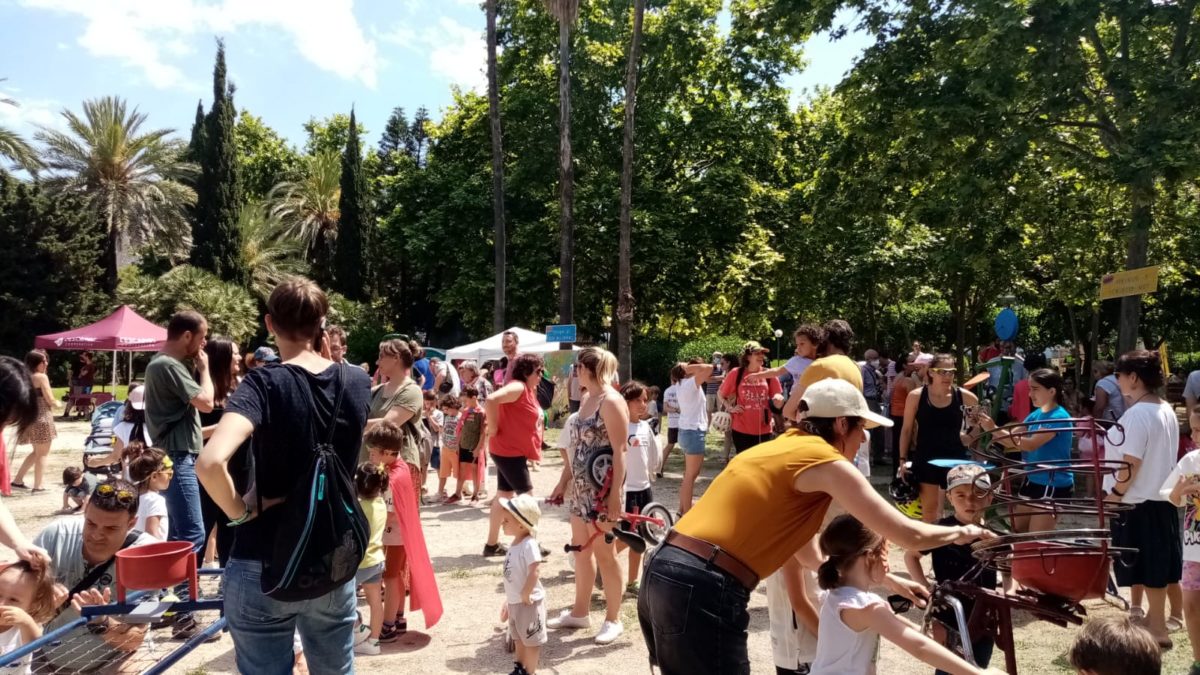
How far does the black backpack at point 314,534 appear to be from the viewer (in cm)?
266

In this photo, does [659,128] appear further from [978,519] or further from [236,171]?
[978,519]

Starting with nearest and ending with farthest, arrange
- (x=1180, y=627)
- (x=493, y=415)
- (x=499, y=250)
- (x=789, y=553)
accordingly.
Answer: (x=789, y=553), (x=1180, y=627), (x=493, y=415), (x=499, y=250)

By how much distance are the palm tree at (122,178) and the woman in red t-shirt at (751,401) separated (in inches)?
1285

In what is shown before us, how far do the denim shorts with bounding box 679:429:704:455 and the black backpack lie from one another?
20.9 ft

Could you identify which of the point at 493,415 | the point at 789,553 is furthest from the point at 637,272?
the point at 789,553

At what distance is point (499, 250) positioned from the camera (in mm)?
23031

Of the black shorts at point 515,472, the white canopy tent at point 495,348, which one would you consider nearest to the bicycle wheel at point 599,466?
the black shorts at point 515,472

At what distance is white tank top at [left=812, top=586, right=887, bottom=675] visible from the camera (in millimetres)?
2887

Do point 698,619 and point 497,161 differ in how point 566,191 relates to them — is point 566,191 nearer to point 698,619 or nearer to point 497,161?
point 497,161

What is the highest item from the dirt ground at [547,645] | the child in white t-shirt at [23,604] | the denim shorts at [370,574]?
the child in white t-shirt at [23,604]

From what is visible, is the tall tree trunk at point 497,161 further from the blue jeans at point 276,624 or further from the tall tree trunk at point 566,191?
the blue jeans at point 276,624

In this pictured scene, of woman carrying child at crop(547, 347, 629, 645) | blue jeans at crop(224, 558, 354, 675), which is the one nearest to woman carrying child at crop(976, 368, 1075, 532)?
woman carrying child at crop(547, 347, 629, 645)

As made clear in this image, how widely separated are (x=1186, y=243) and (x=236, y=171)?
32.8 meters

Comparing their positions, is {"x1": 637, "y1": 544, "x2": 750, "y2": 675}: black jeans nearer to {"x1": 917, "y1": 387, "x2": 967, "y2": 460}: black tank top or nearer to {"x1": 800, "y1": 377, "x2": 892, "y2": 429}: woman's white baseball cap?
{"x1": 800, "y1": 377, "x2": 892, "y2": 429}: woman's white baseball cap
